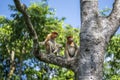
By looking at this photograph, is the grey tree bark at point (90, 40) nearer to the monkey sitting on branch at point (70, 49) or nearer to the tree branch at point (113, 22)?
the tree branch at point (113, 22)

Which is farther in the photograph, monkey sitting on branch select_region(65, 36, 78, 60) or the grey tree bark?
monkey sitting on branch select_region(65, 36, 78, 60)

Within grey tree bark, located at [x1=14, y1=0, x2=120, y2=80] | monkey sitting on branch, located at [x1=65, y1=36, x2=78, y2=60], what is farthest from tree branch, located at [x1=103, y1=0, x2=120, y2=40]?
monkey sitting on branch, located at [x1=65, y1=36, x2=78, y2=60]

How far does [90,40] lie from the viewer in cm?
503

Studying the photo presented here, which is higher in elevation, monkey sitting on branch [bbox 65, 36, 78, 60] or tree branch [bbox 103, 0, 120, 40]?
tree branch [bbox 103, 0, 120, 40]

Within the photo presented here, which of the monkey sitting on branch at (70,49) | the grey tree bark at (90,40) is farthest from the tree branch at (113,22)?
the monkey sitting on branch at (70,49)

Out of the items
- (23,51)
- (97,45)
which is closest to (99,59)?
(97,45)

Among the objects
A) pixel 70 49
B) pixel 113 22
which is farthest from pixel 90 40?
pixel 70 49

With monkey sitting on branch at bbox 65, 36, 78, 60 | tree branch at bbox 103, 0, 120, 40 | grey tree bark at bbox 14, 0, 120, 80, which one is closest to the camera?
grey tree bark at bbox 14, 0, 120, 80

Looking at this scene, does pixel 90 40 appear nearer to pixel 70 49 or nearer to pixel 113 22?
pixel 113 22

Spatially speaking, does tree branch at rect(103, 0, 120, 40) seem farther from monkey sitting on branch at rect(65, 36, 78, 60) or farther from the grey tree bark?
monkey sitting on branch at rect(65, 36, 78, 60)

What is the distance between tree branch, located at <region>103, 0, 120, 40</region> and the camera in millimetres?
5170

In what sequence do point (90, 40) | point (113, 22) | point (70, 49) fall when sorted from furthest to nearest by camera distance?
point (70, 49)
point (113, 22)
point (90, 40)

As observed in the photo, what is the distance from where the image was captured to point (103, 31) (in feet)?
16.9

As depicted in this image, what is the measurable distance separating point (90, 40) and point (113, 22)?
0.54 m
